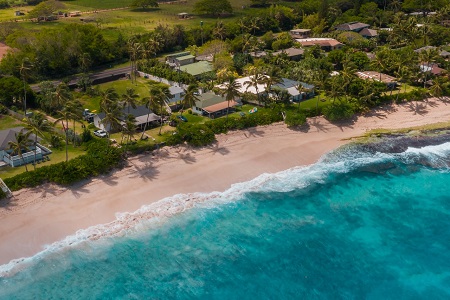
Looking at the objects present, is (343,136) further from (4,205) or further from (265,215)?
(4,205)

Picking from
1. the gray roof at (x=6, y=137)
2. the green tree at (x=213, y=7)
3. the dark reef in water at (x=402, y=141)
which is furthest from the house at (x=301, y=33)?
the gray roof at (x=6, y=137)

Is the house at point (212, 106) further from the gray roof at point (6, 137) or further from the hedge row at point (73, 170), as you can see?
the gray roof at point (6, 137)

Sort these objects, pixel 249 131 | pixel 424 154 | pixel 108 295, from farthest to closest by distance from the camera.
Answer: pixel 249 131
pixel 424 154
pixel 108 295

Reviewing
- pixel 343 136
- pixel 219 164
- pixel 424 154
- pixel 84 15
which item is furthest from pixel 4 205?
pixel 84 15

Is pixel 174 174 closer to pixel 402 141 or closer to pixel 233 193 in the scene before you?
pixel 233 193

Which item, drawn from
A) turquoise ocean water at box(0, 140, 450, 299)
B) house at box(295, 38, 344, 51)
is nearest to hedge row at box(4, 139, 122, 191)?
turquoise ocean water at box(0, 140, 450, 299)

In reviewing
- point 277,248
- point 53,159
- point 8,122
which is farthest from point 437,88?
point 8,122
